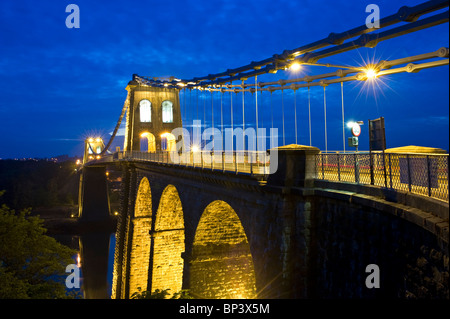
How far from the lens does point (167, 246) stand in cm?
1952

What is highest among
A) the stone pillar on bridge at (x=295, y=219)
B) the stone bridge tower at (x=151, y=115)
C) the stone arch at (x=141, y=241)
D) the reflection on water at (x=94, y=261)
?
the stone bridge tower at (x=151, y=115)

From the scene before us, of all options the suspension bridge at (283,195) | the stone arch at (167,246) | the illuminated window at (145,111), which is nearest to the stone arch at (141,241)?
the suspension bridge at (283,195)

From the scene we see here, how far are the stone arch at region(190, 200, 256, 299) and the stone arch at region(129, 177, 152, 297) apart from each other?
30.2 feet

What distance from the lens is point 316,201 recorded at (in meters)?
7.66

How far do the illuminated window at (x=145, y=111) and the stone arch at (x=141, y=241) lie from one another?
435 inches

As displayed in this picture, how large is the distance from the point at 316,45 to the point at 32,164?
9325 cm

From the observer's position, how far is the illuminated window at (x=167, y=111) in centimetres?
3356

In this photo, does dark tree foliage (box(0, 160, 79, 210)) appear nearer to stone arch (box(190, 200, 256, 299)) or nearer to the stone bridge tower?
the stone bridge tower

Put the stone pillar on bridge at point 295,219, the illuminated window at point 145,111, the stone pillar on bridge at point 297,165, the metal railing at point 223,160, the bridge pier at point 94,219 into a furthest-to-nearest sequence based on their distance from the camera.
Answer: the bridge pier at point 94,219, the illuminated window at point 145,111, the metal railing at point 223,160, the stone pillar on bridge at point 297,165, the stone pillar on bridge at point 295,219

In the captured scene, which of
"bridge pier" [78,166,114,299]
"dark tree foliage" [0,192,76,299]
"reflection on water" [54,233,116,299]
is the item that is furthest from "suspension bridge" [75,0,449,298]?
"bridge pier" [78,166,114,299]

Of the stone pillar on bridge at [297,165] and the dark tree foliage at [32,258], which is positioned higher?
the stone pillar on bridge at [297,165]

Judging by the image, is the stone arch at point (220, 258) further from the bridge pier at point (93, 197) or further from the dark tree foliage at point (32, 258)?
the bridge pier at point (93, 197)

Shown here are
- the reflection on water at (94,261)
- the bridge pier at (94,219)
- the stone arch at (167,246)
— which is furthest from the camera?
the bridge pier at (94,219)
